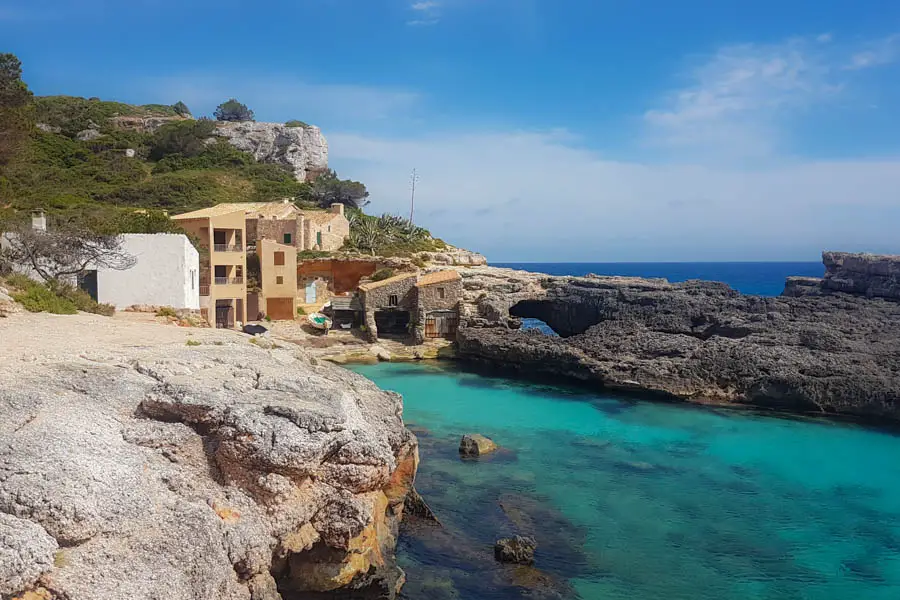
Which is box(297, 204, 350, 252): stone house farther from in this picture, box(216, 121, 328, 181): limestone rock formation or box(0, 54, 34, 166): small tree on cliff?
box(216, 121, 328, 181): limestone rock formation

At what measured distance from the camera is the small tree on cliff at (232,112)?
287 ft

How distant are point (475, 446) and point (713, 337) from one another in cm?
1357

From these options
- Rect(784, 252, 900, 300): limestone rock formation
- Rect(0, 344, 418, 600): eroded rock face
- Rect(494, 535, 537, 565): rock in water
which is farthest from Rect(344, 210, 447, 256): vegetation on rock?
Rect(0, 344, 418, 600): eroded rock face

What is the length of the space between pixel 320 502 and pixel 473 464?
8.59m

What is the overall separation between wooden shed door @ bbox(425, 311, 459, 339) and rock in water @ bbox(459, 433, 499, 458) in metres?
15.2

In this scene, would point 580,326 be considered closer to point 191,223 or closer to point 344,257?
point 344,257

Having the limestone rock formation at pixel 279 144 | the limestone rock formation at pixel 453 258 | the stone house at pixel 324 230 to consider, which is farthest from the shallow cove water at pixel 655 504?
the limestone rock formation at pixel 279 144

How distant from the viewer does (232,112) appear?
287 feet

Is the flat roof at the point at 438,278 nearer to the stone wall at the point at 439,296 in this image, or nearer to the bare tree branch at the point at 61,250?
the stone wall at the point at 439,296

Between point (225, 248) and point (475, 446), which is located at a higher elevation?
point (225, 248)

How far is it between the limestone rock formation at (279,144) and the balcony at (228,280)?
4243 centimetres

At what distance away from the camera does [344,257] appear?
1635 inches

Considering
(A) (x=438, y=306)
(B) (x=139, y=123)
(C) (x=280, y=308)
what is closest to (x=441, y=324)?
(A) (x=438, y=306)

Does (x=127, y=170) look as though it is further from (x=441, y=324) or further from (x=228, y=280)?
(x=441, y=324)
